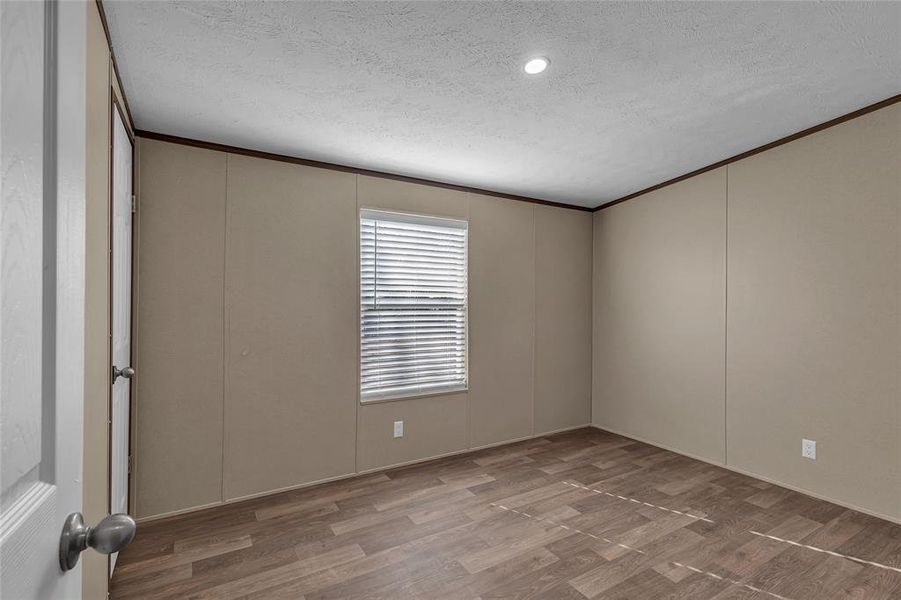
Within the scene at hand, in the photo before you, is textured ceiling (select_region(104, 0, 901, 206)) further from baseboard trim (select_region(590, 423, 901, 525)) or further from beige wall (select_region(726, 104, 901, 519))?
baseboard trim (select_region(590, 423, 901, 525))

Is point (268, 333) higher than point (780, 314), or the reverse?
point (780, 314)

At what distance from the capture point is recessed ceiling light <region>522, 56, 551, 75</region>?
6.75 ft

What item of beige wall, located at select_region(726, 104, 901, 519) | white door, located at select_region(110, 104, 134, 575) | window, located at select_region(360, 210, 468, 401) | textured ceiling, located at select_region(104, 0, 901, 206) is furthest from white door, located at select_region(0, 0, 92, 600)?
beige wall, located at select_region(726, 104, 901, 519)

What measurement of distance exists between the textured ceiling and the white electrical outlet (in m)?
2.15

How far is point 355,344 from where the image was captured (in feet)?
11.1

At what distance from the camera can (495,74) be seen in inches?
86.0

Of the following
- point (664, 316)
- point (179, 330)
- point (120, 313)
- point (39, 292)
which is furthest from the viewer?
point (664, 316)

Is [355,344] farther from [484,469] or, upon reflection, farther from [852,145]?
[852,145]

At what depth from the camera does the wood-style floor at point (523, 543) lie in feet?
6.76

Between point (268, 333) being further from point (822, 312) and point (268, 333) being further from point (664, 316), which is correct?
point (822, 312)

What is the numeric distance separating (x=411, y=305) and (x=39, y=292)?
311cm

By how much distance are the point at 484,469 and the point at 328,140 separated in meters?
2.78

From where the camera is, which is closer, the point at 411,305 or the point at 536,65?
the point at 536,65

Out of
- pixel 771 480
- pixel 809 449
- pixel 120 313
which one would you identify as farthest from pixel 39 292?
pixel 771 480
